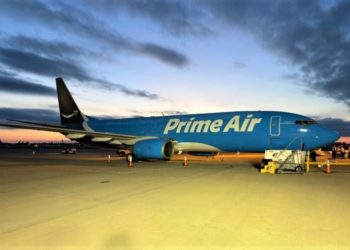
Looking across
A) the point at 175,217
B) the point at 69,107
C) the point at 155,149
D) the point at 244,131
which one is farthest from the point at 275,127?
the point at 69,107

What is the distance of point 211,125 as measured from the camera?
21.3m

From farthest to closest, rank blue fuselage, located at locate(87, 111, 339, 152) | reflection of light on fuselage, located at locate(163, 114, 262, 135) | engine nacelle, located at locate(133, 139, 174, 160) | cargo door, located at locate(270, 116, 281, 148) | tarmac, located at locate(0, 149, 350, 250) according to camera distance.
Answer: engine nacelle, located at locate(133, 139, 174, 160), reflection of light on fuselage, located at locate(163, 114, 262, 135), cargo door, located at locate(270, 116, 281, 148), blue fuselage, located at locate(87, 111, 339, 152), tarmac, located at locate(0, 149, 350, 250)

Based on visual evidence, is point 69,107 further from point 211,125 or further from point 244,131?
point 244,131

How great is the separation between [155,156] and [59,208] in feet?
42.4

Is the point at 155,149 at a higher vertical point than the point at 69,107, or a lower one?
lower

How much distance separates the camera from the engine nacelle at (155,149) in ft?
67.1

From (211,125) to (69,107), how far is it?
14382 millimetres

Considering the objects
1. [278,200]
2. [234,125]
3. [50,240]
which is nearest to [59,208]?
[50,240]

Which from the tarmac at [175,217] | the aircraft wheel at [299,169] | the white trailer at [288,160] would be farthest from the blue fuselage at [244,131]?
the tarmac at [175,217]

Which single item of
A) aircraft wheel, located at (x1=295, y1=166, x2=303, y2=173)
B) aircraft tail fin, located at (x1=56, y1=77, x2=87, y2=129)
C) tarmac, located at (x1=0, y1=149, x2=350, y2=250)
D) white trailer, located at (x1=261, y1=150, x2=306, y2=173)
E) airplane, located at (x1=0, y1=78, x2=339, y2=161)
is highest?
aircraft tail fin, located at (x1=56, y1=77, x2=87, y2=129)

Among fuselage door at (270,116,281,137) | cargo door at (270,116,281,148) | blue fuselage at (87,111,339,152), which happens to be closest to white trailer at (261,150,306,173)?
blue fuselage at (87,111,339,152)

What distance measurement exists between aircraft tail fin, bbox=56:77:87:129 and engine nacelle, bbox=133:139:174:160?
398 inches

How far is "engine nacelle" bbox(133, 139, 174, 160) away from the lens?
20.4 m

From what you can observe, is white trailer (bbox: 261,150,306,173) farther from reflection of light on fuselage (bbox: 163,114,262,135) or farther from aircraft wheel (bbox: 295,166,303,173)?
reflection of light on fuselage (bbox: 163,114,262,135)
